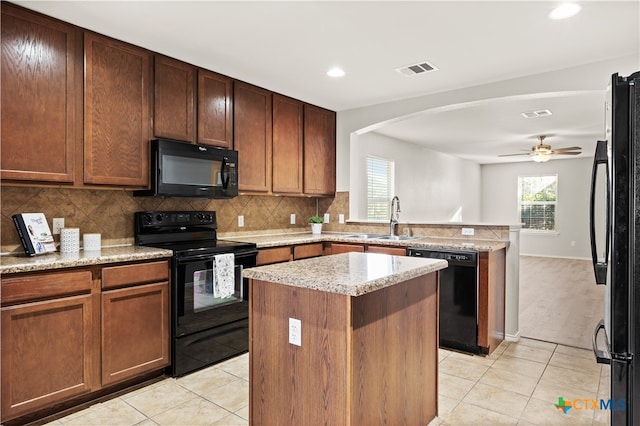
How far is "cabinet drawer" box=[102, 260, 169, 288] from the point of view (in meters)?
2.53

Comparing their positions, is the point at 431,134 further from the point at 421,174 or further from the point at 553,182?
the point at 553,182

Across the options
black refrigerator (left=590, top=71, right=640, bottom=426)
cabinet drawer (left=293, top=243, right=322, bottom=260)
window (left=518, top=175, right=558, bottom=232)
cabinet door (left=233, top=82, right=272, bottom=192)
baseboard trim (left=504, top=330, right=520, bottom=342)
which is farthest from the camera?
window (left=518, top=175, right=558, bottom=232)

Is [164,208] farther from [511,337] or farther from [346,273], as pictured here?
[511,337]

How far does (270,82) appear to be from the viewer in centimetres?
387

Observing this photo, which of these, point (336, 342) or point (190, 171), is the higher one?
point (190, 171)

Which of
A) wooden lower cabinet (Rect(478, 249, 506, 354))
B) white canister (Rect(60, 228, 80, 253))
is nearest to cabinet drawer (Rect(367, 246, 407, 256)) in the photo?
wooden lower cabinet (Rect(478, 249, 506, 354))

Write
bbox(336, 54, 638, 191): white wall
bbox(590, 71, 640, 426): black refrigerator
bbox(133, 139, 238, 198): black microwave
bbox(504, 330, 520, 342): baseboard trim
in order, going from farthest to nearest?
bbox(504, 330, 520, 342): baseboard trim < bbox(336, 54, 638, 191): white wall < bbox(133, 139, 238, 198): black microwave < bbox(590, 71, 640, 426): black refrigerator

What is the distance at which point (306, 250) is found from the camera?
162 inches


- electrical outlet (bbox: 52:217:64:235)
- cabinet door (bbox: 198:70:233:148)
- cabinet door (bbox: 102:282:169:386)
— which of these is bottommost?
cabinet door (bbox: 102:282:169:386)

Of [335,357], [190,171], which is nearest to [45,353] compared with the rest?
[190,171]

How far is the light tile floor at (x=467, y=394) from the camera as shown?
2.31 metres

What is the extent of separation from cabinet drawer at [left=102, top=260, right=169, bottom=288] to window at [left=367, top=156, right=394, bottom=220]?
3809 mm

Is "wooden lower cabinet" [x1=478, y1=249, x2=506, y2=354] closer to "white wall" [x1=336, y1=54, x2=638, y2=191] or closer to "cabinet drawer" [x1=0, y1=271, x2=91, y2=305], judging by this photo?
"white wall" [x1=336, y1=54, x2=638, y2=191]

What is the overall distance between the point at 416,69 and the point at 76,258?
300 centimetres
